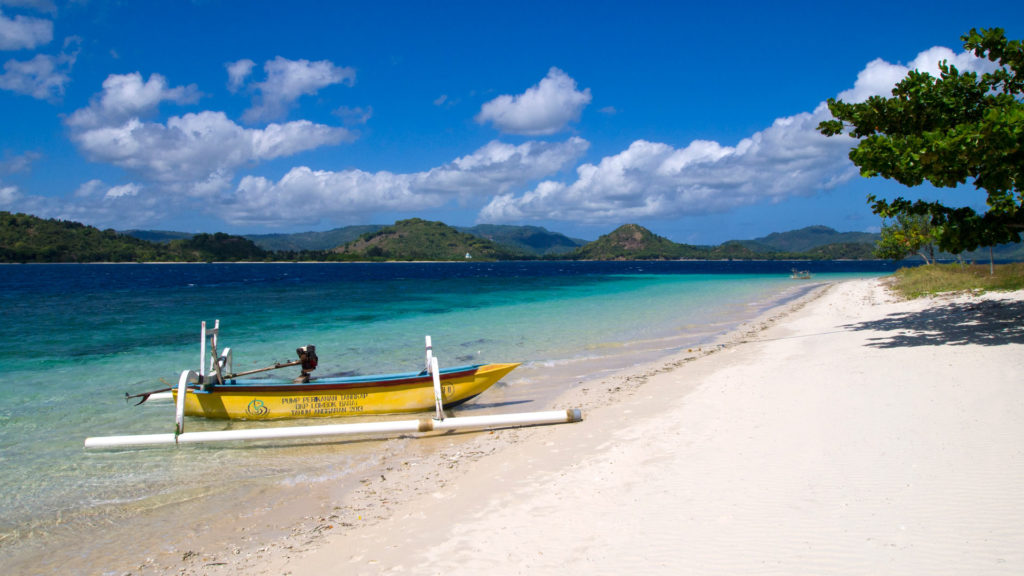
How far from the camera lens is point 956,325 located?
578 inches

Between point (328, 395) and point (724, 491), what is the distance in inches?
316

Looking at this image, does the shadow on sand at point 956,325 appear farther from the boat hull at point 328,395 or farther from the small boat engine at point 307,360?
the small boat engine at point 307,360

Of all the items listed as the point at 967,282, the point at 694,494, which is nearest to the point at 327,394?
the point at 694,494

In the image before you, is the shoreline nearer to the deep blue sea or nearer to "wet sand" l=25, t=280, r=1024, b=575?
"wet sand" l=25, t=280, r=1024, b=575

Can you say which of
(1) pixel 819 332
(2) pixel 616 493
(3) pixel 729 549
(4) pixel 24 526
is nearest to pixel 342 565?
(2) pixel 616 493

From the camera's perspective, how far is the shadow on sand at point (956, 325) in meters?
12.6

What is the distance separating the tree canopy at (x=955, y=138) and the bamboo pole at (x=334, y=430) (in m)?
8.80

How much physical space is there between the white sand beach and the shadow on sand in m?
2.54

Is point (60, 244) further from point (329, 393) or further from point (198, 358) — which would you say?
point (329, 393)

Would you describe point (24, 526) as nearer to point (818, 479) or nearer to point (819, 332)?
point (818, 479)

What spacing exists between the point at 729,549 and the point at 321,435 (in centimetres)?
689

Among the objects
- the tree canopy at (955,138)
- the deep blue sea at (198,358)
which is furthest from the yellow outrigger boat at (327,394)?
the tree canopy at (955,138)

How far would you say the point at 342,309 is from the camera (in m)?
34.9

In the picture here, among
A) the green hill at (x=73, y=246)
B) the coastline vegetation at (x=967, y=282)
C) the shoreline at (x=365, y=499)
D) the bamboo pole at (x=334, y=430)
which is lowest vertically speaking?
the shoreline at (x=365, y=499)
